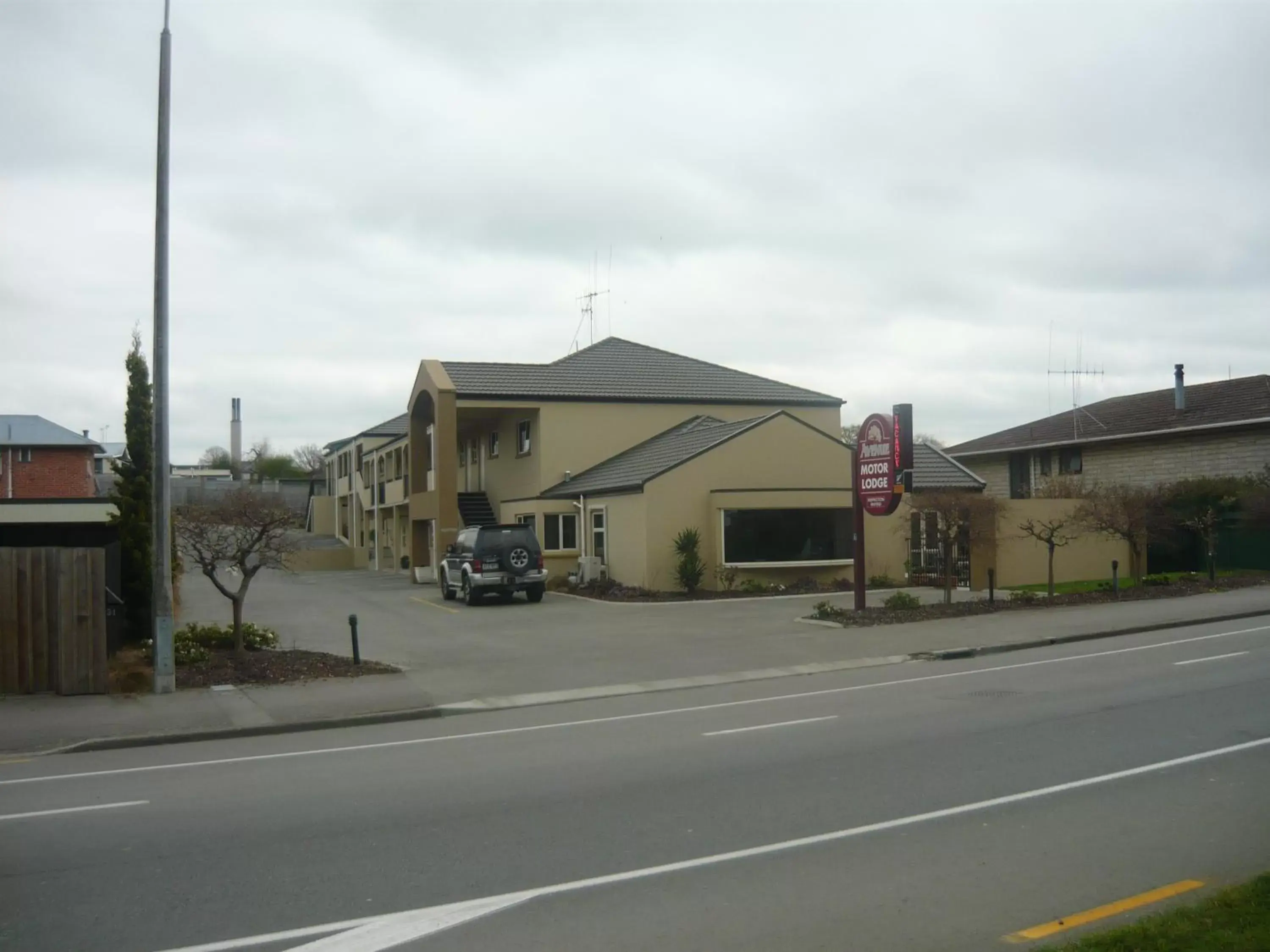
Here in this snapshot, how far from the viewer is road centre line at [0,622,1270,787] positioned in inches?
426

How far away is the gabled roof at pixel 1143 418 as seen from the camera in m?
39.1

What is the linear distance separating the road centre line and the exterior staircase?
95.7 ft

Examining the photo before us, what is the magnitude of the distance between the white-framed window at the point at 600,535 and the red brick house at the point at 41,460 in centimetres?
2806

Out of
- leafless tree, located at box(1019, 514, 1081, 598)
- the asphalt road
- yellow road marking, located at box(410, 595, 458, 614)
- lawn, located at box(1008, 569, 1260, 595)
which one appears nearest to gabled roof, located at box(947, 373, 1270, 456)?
lawn, located at box(1008, 569, 1260, 595)

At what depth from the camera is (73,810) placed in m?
8.90

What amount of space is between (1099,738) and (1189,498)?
28.4 m

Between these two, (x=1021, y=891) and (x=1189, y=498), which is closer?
(x=1021, y=891)

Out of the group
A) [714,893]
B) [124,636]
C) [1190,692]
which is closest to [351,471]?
[124,636]

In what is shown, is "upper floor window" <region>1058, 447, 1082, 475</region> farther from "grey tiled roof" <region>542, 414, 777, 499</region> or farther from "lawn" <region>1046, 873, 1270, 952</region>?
"lawn" <region>1046, 873, 1270, 952</region>

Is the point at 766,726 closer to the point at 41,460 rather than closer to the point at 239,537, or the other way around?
the point at 239,537

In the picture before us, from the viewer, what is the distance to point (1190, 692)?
12992 mm

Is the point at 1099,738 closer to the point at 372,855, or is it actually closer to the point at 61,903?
the point at 372,855

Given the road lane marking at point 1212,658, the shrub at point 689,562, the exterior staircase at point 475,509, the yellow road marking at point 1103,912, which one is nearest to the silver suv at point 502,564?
the shrub at point 689,562

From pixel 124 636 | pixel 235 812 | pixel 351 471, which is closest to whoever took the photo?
pixel 235 812
